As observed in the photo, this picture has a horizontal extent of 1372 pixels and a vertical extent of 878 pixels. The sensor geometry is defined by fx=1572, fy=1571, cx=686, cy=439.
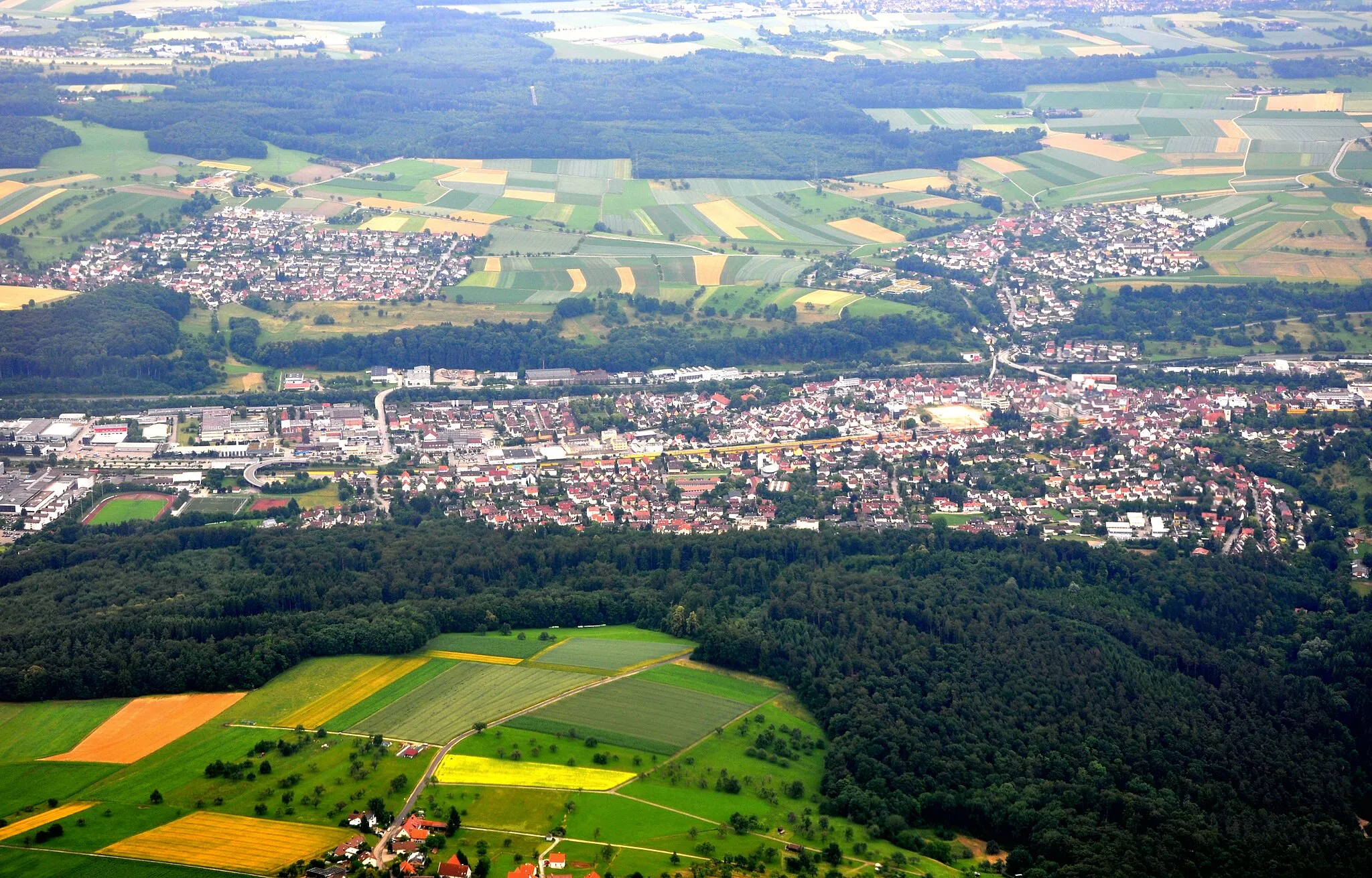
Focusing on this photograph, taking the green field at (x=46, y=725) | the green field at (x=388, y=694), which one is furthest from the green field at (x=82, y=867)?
the green field at (x=388, y=694)

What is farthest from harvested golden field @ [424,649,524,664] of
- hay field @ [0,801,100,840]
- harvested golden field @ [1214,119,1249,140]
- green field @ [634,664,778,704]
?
harvested golden field @ [1214,119,1249,140]

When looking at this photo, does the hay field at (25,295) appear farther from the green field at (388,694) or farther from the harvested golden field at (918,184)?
the harvested golden field at (918,184)

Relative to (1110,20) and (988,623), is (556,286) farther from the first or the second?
(1110,20)

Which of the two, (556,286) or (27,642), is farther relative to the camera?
(556,286)

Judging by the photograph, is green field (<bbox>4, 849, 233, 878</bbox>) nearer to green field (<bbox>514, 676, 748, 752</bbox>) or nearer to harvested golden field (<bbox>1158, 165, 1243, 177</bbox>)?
green field (<bbox>514, 676, 748, 752</bbox>)

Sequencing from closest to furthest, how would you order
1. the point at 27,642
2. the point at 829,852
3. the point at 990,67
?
the point at 829,852
the point at 27,642
the point at 990,67

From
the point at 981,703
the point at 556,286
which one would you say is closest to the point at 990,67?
the point at 556,286
